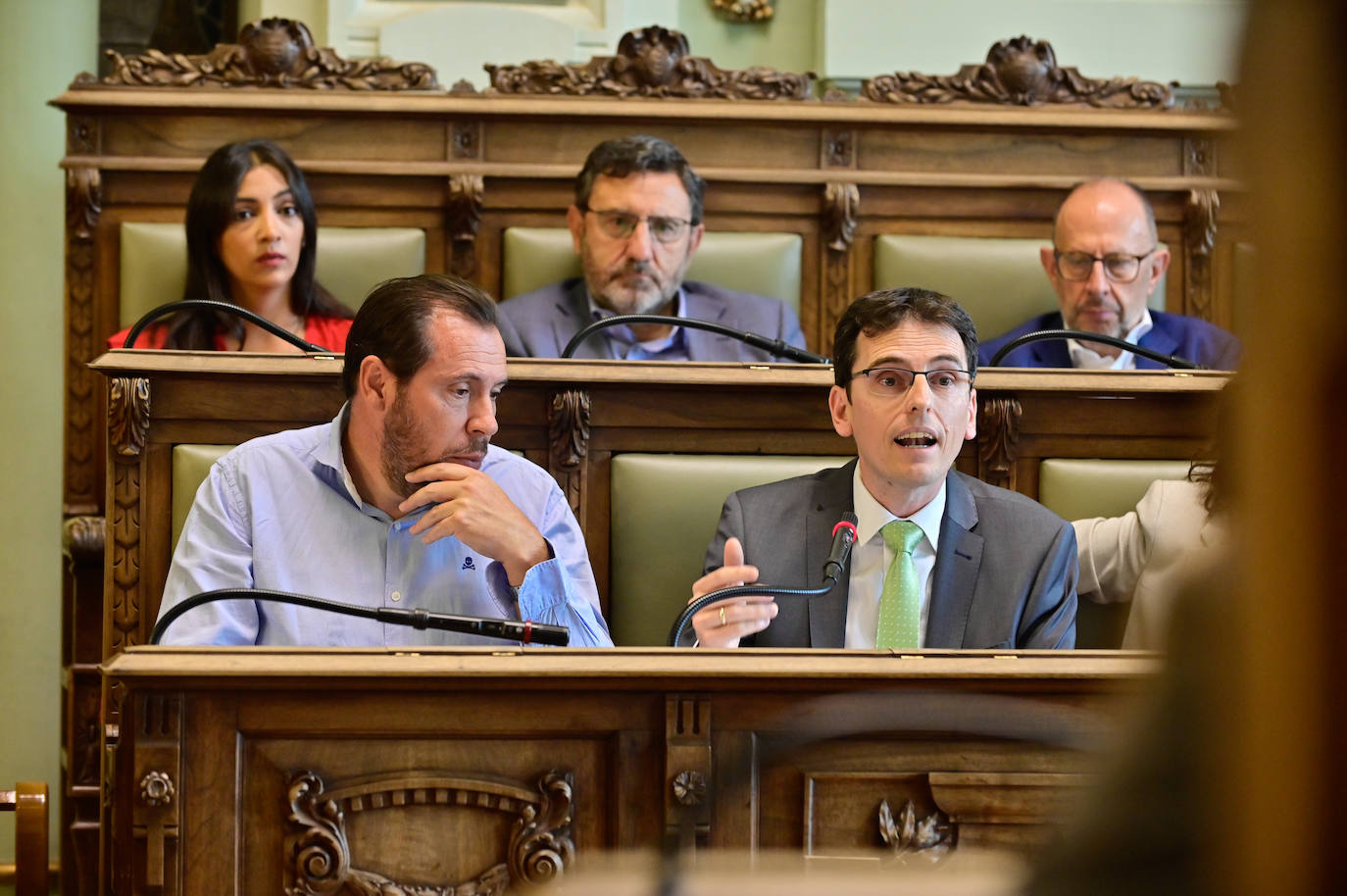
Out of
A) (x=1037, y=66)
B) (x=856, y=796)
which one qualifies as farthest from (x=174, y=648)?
(x=1037, y=66)

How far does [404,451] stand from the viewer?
212cm

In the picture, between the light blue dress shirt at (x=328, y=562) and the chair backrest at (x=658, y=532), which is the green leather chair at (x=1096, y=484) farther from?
the light blue dress shirt at (x=328, y=562)

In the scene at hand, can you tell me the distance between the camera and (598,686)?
4.92 feet

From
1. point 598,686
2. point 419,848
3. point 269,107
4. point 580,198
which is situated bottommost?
point 419,848

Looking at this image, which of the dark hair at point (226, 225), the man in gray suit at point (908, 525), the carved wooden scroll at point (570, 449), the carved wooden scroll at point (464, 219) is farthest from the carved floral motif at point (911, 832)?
the carved wooden scroll at point (464, 219)

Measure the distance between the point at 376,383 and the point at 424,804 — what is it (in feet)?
2.75

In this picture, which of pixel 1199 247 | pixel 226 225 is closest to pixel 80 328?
pixel 226 225

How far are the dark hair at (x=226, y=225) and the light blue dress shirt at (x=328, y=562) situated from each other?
0.96 meters

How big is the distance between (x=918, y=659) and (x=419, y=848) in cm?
54

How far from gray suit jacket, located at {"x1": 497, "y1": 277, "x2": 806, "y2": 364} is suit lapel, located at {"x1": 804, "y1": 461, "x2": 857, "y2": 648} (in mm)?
764

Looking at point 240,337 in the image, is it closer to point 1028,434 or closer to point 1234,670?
point 1028,434

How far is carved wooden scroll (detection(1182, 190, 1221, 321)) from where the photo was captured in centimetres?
346

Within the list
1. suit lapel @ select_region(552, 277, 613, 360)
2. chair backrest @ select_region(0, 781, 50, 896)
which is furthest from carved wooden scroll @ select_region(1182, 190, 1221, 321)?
chair backrest @ select_region(0, 781, 50, 896)

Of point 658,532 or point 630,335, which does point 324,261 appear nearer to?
point 630,335
